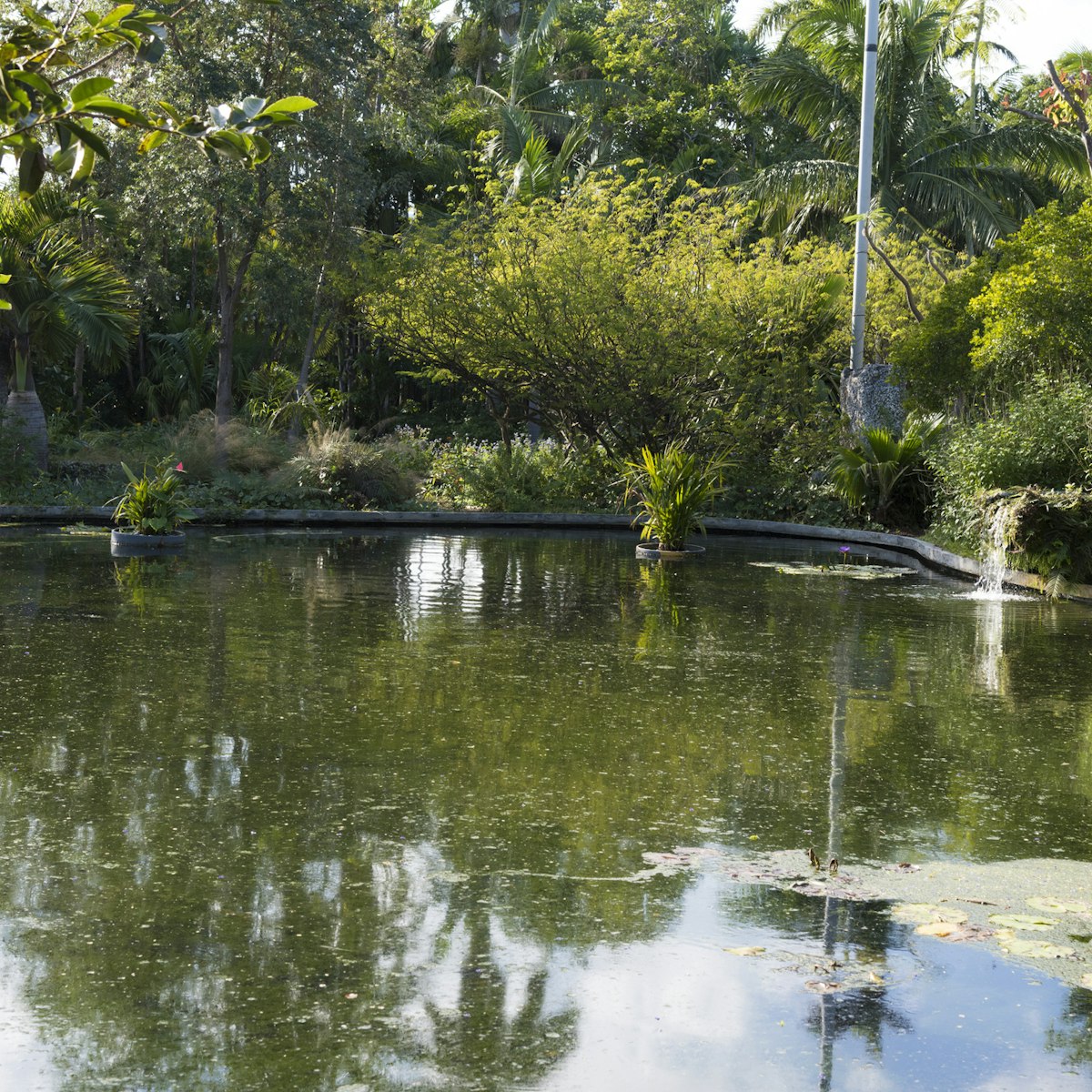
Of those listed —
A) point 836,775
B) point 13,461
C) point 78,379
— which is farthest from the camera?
point 78,379

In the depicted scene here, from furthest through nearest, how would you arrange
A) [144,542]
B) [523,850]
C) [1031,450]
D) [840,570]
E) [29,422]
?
[29,422]
[144,542]
[840,570]
[1031,450]
[523,850]

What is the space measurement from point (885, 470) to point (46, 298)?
12.4 meters

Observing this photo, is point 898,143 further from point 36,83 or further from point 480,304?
point 36,83

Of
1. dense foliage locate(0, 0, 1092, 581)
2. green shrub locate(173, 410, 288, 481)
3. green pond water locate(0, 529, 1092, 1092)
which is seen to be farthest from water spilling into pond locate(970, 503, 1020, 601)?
green shrub locate(173, 410, 288, 481)

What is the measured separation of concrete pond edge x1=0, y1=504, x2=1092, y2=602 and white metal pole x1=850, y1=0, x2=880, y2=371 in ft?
10.1

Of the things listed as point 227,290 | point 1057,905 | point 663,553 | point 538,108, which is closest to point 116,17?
point 1057,905

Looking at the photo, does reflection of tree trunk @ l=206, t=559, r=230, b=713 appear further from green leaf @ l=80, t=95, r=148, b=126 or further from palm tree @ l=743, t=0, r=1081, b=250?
palm tree @ l=743, t=0, r=1081, b=250

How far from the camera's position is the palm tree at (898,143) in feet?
94.4

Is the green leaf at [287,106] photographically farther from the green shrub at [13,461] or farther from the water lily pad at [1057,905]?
the green shrub at [13,461]

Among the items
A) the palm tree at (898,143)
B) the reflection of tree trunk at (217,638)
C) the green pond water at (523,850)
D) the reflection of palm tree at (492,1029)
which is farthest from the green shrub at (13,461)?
the reflection of palm tree at (492,1029)

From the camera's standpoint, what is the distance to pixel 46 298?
20781 millimetres

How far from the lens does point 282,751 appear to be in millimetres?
6262

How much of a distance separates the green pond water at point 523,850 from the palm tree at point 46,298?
11.5 m

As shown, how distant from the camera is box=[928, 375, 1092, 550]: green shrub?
1361cm
